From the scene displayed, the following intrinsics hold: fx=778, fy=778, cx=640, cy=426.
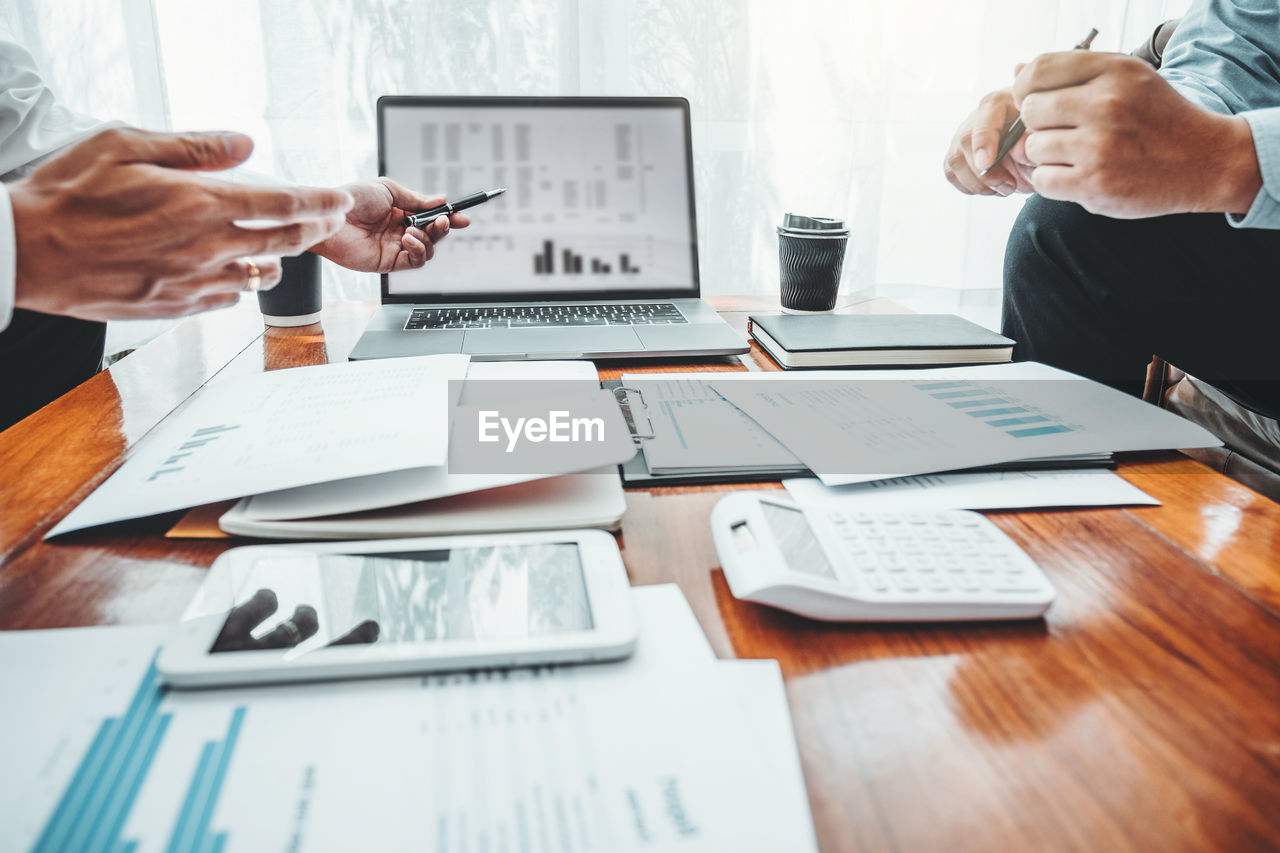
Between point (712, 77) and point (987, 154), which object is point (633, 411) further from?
point (712, 77)

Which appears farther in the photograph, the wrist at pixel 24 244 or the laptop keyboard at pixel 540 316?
the laptop keyboard at pixel 540 316

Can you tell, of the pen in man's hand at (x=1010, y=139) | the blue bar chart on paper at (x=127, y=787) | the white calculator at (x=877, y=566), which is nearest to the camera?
the blue bar chart on paper at (x=127, y=787)

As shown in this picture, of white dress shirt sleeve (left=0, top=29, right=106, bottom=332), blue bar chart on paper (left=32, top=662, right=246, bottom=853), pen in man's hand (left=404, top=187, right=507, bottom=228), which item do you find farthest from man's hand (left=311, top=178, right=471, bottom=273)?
blue bar chart on paper (left=32, top=662, right=246, bottom=853)

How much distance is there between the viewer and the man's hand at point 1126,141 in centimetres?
60

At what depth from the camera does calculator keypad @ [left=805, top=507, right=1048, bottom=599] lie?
364 mm

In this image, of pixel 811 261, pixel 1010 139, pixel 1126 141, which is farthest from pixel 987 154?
pixel 811 261

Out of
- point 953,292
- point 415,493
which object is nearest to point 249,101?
point 415,493

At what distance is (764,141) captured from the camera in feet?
5.20

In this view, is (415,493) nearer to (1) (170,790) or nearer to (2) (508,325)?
(1) (170,790)

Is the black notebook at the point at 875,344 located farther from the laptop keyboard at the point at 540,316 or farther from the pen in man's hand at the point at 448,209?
the pen in man's hand at the point at 448,209

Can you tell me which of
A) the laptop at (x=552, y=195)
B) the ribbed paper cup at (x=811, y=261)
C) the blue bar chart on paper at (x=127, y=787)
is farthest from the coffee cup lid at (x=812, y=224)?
the blue bar chart on paper at (x=127, y=787)

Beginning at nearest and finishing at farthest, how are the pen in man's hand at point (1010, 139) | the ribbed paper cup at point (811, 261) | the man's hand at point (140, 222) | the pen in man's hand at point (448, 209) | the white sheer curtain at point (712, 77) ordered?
1. the man's hand at point (140, 222)
2. the pen in man's hand at point (1010, 139)
3. the pen in man's hand at point (448, 209)
4. the ribbed paper cup at point (811, 261)
5. the white sheer curtain at point (712, 77)

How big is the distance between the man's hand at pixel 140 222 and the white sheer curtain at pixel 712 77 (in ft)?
3.43

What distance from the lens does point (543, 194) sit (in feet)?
3.25
